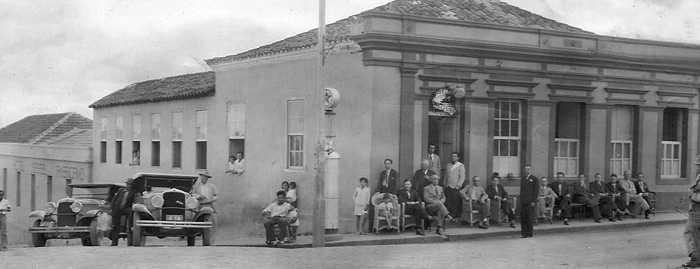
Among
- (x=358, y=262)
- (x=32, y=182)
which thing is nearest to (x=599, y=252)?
(x=358, y=262)

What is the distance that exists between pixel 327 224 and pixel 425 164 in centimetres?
300

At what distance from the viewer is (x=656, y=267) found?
1295 centimetres

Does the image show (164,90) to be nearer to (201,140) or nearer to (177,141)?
(177,141)

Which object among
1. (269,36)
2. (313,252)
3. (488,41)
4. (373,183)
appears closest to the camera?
(313,252)

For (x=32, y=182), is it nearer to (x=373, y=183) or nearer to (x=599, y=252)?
(x=373, y=183)

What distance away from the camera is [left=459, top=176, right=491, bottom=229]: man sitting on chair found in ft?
62.4

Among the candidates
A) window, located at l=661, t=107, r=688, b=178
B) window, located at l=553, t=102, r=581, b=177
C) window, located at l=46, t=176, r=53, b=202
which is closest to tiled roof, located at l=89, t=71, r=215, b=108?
window, located at l=46, t=176, r=53, b=202

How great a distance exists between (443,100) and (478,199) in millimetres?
2432

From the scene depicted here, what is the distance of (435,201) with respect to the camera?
58.5ft

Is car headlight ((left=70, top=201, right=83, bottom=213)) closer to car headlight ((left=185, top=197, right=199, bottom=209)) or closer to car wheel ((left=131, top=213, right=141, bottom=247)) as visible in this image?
car wheel ((left=131, top=213, right=141, bottom=247))

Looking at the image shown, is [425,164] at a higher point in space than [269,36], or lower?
lower

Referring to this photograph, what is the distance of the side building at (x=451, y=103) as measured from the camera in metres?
18.6

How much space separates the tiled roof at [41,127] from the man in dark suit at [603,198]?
2486cm

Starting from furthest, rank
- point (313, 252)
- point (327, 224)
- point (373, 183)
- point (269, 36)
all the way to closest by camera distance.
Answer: point (269, 36)
point (373, 183)
point (327, 224)
point (313, 252)
